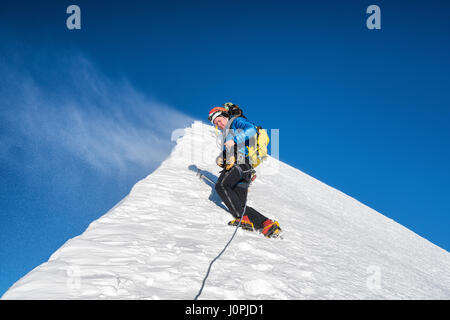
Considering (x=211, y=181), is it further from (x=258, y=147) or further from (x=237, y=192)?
(x=258, y=147)

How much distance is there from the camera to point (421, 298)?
4008 millimetres

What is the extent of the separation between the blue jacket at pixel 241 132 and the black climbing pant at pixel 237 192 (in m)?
0.38

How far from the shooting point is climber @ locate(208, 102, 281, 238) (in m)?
4.98

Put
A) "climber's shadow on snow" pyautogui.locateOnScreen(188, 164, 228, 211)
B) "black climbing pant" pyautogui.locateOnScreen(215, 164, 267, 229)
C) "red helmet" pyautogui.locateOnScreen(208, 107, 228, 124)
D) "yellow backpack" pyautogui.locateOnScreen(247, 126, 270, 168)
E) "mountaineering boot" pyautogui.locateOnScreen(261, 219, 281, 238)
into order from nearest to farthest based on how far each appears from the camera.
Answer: "mountaineering boot" pyautogui.locateOnScreen(261, 219, 281, 238), "black climbing pant" pyautogui.locateOnScreen(215, 164, 267, 229), "yellow backpack" pyautogui.locateOnScreen(247, 126, 270, 168), "red helmet" pyautogui.locateOnScreen(208, 107, 228, 124), "climber's shadow on snow" pyautogui.locateOnScreen(188, 164, 228, 211)

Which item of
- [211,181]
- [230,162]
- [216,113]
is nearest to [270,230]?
[230,162]

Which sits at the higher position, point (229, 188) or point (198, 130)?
point (198, 130)

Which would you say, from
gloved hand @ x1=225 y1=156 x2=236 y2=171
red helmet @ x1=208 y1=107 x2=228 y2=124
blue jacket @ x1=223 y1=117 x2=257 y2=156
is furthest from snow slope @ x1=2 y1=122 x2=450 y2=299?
red helmet @ x1=208 y1=107 x2=228 y2=124

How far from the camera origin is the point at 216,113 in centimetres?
572

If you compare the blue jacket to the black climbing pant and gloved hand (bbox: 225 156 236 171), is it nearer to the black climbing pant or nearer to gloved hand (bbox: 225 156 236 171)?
gloved hand (bbox: 225 156 236 171)

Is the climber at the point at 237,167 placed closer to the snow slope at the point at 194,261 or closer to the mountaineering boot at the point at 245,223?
the mountaineering boot at the point at 245,223

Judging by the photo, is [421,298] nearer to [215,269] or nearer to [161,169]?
[215,269]

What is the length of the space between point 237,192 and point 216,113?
169 centimetres
